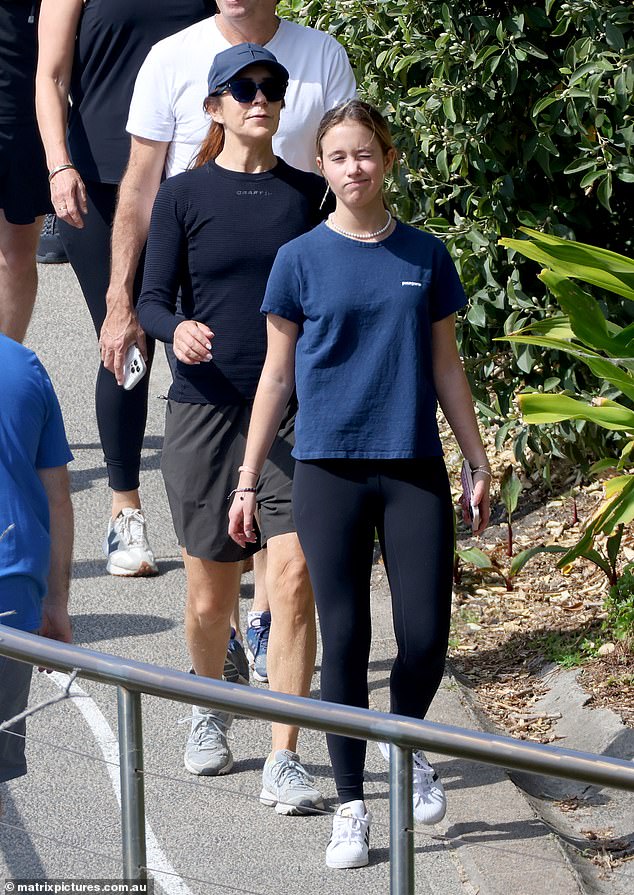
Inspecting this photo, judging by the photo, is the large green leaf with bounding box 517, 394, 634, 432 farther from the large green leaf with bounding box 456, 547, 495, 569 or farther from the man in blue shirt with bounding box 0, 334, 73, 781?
the man in blue shirt with bounding box 0, 334, 73, 781

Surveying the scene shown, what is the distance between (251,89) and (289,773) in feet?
6.27

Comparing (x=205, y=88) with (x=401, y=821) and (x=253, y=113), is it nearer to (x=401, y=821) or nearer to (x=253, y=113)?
(x=253, y=113)

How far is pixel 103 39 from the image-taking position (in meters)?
5.27

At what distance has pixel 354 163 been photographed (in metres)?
3.71

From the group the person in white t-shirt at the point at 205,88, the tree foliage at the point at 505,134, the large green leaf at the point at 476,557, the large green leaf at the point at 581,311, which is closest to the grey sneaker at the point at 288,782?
the person in white t-shirt at the point at 205,88

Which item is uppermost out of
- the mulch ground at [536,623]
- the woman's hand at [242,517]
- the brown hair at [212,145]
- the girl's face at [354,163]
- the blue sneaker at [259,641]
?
the girl's face at [354,163]

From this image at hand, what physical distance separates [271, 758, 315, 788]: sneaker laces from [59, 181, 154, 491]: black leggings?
→ 1916 millimetres

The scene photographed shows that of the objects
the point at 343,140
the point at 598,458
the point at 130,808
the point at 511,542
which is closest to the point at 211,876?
the point at 130,808

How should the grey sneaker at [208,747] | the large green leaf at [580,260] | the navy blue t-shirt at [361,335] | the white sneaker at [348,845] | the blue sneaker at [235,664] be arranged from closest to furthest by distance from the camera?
the white sneaker at [348,845] → the navy blue t-shirt at [361,335] → the grey sneaker at [208,747] → the large green leaf at [580,260] → the blue sneaker at [235,664]

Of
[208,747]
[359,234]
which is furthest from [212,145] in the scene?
[208,747]

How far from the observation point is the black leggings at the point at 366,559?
3.80 metres

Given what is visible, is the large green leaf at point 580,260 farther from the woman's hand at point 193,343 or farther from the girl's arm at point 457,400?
the woman's hand at point 193,343

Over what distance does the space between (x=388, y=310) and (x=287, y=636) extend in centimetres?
102

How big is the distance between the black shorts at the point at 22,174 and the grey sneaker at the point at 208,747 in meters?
2.84
